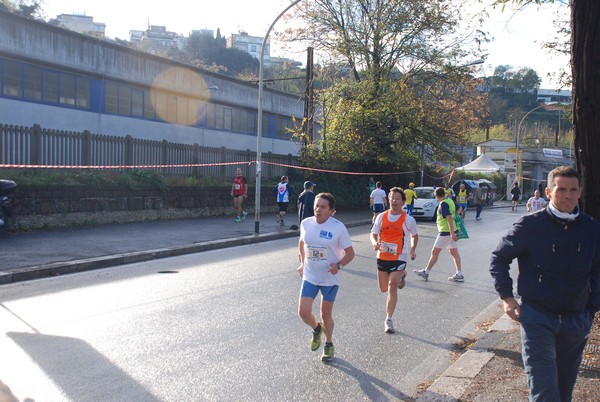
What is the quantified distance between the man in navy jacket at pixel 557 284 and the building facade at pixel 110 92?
2355 cm

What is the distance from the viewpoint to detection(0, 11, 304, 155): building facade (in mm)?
23609

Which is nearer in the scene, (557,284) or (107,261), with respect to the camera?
(557,284)

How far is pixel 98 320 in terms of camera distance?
22.6ft

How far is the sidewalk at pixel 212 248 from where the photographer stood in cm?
470

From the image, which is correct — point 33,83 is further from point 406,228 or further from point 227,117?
point 406,228

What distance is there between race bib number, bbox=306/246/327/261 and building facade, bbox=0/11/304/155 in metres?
21.0

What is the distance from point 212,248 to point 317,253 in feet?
27.9

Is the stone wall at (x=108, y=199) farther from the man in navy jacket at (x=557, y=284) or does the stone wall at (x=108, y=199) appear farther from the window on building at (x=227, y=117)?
the window on building at (x=227, y=117)

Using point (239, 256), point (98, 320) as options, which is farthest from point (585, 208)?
point (239, 256)

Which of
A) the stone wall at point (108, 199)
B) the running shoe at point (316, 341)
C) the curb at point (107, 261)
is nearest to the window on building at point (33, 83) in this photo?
the stone wall at point (108, 199)

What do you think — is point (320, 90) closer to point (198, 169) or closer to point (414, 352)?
point (198, 169)

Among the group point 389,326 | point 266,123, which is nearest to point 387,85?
point 266,123

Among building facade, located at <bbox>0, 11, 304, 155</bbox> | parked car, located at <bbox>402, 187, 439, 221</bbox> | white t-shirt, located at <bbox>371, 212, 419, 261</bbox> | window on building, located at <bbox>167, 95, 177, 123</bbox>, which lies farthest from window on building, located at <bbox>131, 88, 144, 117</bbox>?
white t-shirt, located at <bbox>371, 212, 419, 261</bbox>

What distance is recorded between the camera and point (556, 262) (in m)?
3.50
